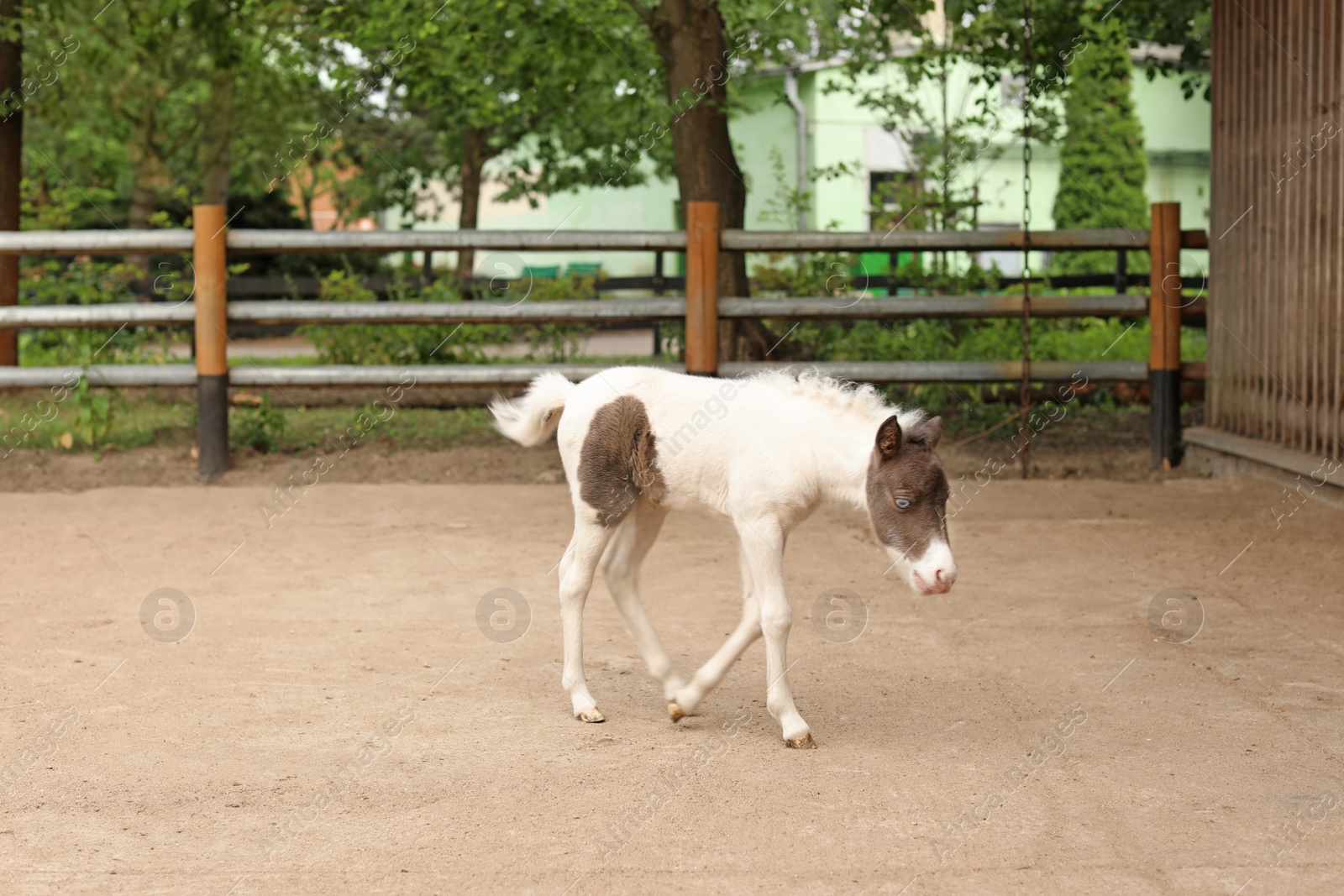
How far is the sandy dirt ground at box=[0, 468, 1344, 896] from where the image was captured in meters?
3.48

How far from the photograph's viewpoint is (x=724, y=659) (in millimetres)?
4551

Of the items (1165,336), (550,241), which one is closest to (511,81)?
(550,241)

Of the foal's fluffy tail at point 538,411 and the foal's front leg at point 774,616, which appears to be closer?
the foal's front leg at point 774,616

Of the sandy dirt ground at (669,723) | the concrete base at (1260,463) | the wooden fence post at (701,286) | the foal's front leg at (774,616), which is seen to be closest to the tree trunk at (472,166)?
the wooden fence post at (701,286)

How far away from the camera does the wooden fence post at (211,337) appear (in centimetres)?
939

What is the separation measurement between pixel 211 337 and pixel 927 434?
21.1ft

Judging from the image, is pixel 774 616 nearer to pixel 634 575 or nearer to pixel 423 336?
pixel 634 575

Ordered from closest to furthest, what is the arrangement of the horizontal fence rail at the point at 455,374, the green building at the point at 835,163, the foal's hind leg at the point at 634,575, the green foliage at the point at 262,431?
the foal's hind leg at the point at 634,575, the horizontal fence rail at the point at 455,374, the green foliage at the point at 262,431, the green building at the point at 835,163

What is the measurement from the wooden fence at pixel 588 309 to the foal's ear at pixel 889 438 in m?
5.15

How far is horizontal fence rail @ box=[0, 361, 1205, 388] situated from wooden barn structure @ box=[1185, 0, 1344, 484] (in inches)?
28.1

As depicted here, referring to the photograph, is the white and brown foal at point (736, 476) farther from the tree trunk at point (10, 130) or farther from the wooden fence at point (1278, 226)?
the tree trunk at point (10, 130)

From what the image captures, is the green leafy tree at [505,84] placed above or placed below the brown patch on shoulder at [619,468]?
above

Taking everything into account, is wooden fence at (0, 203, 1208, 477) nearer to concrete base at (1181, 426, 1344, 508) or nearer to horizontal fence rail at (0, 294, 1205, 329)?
horizontal fence rail at (0, 294, 1205, 329)

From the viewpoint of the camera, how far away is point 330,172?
27703 mm
